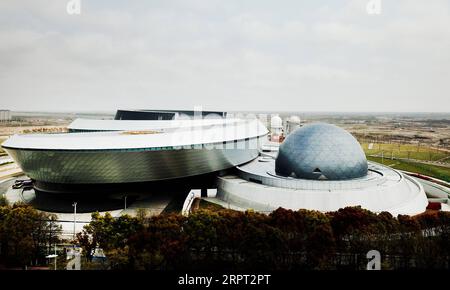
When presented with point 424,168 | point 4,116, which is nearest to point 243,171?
point 424,168

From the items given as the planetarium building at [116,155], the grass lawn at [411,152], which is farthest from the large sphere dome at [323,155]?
the grass lawn at [411,152]

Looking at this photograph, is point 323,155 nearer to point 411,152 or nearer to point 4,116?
point 411,152

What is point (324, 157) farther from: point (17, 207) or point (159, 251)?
point (17, 207)

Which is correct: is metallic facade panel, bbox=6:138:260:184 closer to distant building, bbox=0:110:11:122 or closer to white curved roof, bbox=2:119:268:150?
white curved roof, bbox=2:119:268:150

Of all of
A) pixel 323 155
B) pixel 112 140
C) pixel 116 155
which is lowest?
pixel 323 155

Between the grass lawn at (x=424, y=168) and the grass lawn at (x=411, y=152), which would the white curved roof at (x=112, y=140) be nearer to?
the grass lawn at (x=424, y=168)

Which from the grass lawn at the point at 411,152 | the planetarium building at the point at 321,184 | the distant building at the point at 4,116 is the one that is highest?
the distant building at the point at 4,116

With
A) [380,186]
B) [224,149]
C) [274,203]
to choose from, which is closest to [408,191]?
[380,186]
